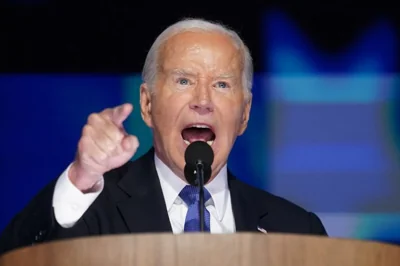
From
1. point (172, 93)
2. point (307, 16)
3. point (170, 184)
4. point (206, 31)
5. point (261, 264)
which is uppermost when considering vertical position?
point (307, 16)

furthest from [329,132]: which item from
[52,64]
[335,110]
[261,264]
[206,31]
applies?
[261,264]

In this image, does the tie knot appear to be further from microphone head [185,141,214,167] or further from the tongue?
microphone head [185,141,214,167]

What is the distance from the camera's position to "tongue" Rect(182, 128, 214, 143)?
2750 mm

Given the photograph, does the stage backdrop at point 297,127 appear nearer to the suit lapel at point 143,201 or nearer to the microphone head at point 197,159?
the suit lapel at point 143,201

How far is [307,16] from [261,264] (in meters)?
1.69

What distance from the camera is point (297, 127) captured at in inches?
124

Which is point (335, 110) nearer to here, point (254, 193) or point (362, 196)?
point (362, 196)

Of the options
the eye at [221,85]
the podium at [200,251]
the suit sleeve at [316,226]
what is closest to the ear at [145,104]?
the eye at [221,85]

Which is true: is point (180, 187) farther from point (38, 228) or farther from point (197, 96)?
point (38, 228)

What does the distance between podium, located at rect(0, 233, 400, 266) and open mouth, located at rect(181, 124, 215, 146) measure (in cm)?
111

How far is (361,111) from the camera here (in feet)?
10.4

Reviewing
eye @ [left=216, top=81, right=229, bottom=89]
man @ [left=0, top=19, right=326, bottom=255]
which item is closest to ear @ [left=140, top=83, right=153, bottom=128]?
man @ [left=0, top=19, right=326, bottom=255]

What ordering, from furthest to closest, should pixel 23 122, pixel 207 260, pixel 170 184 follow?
pixel 23 122, pixel 170 184, pixel 207 260

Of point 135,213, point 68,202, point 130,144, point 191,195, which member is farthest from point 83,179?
point 191,195
